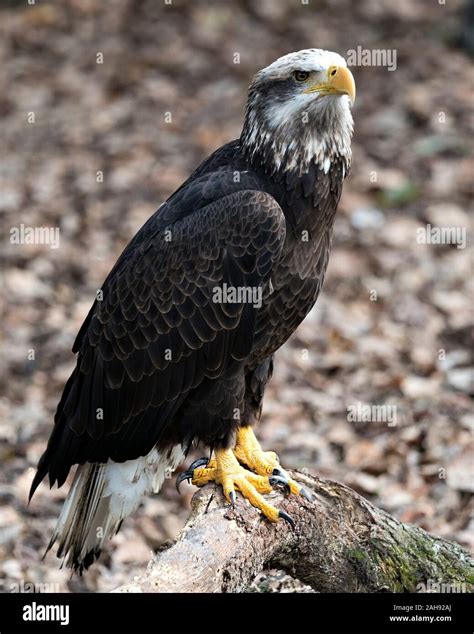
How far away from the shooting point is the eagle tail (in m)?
5.37

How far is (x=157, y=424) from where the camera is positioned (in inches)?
202

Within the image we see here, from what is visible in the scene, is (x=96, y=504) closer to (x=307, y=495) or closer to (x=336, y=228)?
(x=307, y=495)

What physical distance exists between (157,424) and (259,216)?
47.1 inches

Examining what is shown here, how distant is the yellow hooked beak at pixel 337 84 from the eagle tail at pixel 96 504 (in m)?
2.03

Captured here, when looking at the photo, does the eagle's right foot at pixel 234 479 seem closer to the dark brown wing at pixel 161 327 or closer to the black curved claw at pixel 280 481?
the black curved claw at pixel 280 481

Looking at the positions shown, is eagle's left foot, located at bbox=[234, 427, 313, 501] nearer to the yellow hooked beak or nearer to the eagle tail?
the eagle tail

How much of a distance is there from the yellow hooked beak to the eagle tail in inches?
80.0

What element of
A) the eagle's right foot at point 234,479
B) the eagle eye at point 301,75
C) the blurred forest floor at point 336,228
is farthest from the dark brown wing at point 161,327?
the blurred forest floor at point 336,228

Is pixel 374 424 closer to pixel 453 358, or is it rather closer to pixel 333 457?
pixel 333 457

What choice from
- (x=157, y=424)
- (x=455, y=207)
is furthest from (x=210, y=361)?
(x=455, y=207)

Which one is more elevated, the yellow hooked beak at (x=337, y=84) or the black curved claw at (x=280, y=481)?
the yellow hooked beak at (x=337, y=84)

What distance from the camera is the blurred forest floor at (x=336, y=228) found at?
678cm

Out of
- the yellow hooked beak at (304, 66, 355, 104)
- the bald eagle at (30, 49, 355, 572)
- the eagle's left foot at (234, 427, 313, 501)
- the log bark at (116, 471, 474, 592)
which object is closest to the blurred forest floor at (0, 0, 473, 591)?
the eagle's left foot at (234, 427, 313, 501)

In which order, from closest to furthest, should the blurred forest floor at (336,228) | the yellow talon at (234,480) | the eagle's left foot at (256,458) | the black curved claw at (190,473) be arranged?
the yellow talon at (234,480) < the eagle's left foot at (256,458) < the black curved claw at (190,473) < the blurred forest floor at (336,228)
